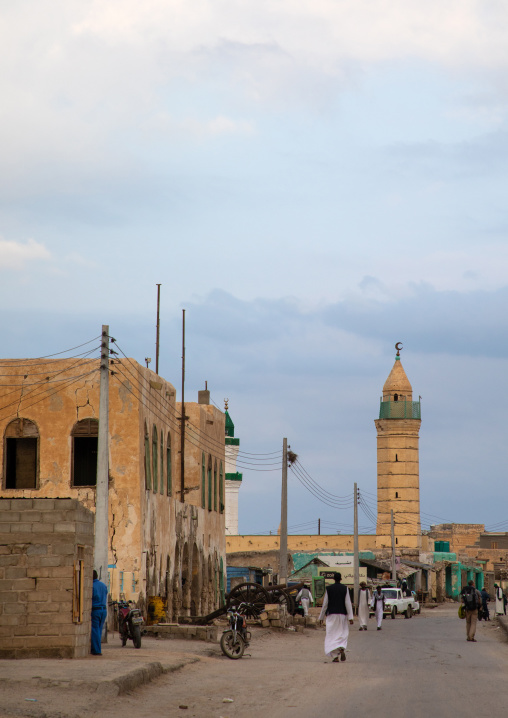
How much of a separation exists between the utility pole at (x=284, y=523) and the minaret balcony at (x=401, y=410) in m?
52.5

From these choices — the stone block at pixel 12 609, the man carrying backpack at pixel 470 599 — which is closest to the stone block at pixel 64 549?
the stone block at pixel 12 609

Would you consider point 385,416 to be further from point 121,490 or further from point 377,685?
point 377,685

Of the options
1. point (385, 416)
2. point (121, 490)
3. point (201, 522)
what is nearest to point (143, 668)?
point (121, 490)

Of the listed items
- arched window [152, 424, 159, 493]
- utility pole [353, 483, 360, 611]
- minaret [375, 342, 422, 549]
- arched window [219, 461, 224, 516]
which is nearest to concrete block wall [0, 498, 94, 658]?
arched window [152, 424, 159, 493]

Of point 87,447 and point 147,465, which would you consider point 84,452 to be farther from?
point 147,465

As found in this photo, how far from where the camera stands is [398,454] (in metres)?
89.7

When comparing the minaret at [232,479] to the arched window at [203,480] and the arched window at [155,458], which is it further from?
the arched window at [155,458]

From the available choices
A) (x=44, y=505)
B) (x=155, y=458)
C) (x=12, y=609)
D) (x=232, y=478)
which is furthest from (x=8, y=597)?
(x=232, y=478)

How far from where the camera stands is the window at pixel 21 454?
94.3 feet

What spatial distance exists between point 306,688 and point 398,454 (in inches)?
3077

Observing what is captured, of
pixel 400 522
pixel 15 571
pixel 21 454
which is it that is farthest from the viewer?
pixel 400 522

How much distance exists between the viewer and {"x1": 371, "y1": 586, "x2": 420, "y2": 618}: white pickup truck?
41.2 m

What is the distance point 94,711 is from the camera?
9.95 metres

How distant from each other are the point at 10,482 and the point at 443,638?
12.5 m
